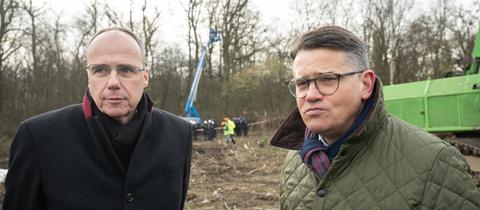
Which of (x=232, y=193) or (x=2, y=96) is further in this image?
(x=2, y=96)

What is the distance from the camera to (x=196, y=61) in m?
38.1

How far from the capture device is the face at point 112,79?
2.35 meters

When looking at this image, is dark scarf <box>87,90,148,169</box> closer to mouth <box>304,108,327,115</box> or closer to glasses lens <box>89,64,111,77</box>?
glasses lens <box>89,64,111,77</box>

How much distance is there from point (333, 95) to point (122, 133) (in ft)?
3.79

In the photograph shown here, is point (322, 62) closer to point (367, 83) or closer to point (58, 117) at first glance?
point (367, 83)

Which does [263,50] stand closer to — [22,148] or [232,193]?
[232,193]

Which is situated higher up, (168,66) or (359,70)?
(168,66)

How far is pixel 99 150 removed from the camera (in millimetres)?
2342

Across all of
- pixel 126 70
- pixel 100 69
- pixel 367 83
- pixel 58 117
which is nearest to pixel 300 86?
pixel 367 83

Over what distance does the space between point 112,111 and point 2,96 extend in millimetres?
30246

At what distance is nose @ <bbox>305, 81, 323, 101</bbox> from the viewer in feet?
6.62

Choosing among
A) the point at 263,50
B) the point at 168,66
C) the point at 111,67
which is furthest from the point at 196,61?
the point at 111,67

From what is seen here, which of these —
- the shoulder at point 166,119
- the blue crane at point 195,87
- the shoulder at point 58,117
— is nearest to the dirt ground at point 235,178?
the shoulder at point 166,119

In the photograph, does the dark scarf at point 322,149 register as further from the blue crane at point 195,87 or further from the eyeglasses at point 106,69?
the blue crane at point 195,87
